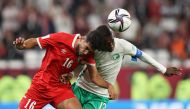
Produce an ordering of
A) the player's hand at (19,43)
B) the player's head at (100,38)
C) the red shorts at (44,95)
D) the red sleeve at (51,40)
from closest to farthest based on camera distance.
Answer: the player's head at (100,38)
the player's hand at (19,43)
the red sleeve at (51,40)
the red shorts at (44,95)

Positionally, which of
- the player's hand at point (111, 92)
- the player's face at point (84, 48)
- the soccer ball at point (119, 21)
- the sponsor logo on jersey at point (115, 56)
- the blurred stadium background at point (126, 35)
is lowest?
the blurred stadium background at point (126, 35)

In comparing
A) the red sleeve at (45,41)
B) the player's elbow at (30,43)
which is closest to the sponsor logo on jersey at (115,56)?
the red sleeve at (45,41)

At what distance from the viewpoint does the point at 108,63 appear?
38.2 feet

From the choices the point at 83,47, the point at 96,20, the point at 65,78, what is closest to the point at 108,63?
the point at 65,78

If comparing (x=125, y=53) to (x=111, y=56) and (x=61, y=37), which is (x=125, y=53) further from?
(x=61, y=37)

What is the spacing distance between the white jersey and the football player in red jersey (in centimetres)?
21

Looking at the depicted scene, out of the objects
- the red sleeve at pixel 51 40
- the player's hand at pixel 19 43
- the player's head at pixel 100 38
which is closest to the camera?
the player's head at pixel 100 38

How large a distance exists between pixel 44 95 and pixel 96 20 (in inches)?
343

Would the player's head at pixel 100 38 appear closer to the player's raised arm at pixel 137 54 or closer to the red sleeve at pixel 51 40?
the red sleeve at pixel 51 40

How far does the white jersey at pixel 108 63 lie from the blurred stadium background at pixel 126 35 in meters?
3.33

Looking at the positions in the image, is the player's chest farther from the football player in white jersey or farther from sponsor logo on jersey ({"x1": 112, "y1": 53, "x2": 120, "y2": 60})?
sponsor logo on jersey ({"x1": 112, "y1": 53, "x2": 120, "y2": 60})

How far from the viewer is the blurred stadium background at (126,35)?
1755 centimetres

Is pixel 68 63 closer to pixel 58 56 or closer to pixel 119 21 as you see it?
pixel 58 56

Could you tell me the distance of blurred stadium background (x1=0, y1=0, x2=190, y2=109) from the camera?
17.5m
